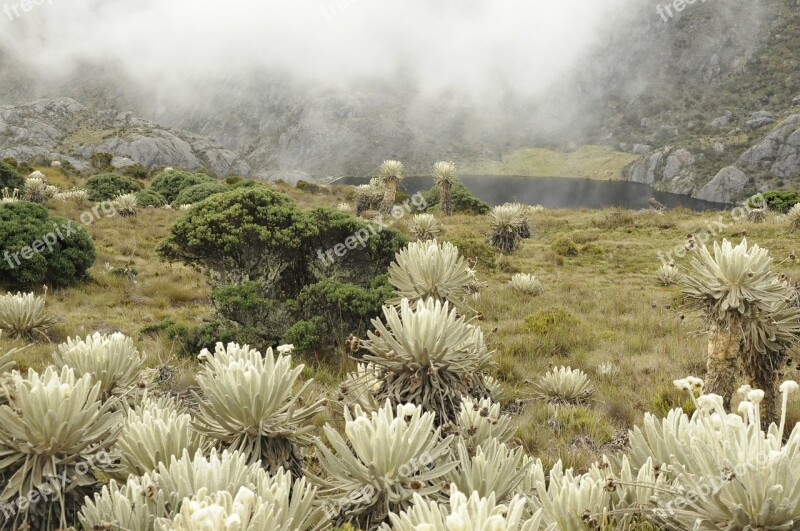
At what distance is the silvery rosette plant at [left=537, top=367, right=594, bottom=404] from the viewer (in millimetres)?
5215

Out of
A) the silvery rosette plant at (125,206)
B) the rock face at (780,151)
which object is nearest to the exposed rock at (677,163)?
the rock face at (780,151)

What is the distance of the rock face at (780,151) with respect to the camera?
5916 cm

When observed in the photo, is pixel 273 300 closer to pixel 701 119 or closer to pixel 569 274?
pixel 569 274

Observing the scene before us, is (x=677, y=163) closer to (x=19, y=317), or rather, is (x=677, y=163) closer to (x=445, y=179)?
(x=445, y=179)

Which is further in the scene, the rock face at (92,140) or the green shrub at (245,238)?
the rock face at (92,140)

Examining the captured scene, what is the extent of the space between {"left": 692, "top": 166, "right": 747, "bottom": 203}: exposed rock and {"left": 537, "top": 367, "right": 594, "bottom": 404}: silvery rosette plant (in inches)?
2577

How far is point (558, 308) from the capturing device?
920 centimetres

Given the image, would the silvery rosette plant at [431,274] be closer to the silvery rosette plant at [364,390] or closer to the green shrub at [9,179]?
the silvery rosette plant at [364,390]

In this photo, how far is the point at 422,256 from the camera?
12.4 feet

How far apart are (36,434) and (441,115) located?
429 feet

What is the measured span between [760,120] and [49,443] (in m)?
94.5

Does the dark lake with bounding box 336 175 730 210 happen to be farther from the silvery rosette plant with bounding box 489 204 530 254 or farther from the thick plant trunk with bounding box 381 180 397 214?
the silvery rosette plant with bounding box 489 204 530 254

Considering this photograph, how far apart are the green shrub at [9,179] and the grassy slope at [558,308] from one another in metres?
1.40

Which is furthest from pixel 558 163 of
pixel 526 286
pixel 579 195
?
pixel 526 286
